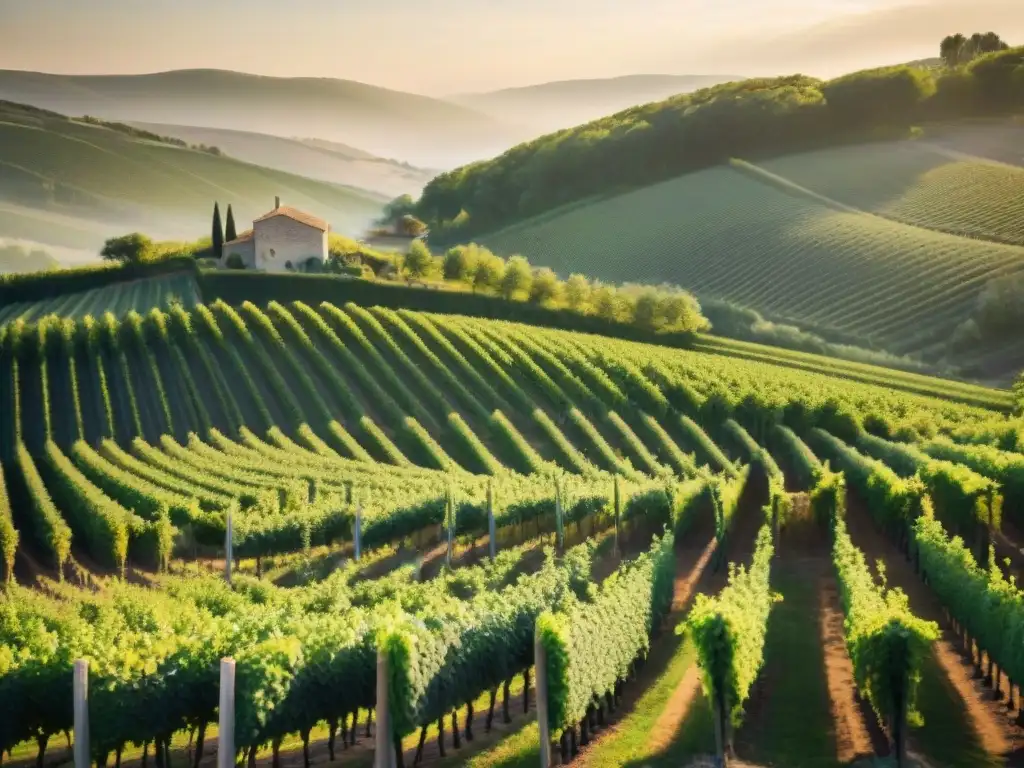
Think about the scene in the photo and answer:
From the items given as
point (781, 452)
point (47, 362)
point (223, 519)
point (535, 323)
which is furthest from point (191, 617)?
point (535, 323)

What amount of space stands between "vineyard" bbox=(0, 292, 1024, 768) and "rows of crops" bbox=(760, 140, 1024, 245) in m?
21.1

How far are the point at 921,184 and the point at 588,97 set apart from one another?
55.2 metres

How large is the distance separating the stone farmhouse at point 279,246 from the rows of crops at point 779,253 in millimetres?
25062

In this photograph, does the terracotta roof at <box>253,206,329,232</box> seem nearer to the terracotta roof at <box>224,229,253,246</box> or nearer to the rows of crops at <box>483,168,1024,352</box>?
the terracotta roof at <box>224,229,253,246</box>

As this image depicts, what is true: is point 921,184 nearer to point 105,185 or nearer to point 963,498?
point 963,498

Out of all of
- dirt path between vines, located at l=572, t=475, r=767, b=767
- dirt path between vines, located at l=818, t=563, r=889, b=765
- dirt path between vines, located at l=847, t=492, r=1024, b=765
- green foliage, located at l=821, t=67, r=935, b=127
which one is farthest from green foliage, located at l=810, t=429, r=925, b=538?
green foliage, located at l=821, t=67, r=935, b=127

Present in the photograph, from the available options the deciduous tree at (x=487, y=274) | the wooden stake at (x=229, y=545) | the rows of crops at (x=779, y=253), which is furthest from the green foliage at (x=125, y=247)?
the wooden stake at (x=229, y=545)

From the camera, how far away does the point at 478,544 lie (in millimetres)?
36281

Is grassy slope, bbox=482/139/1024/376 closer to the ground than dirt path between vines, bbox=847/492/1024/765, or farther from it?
farther from it

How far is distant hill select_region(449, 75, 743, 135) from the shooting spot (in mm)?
130375

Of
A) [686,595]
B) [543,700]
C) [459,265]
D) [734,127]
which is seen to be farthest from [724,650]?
[734,127]

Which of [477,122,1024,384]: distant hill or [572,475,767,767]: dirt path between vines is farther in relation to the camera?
[477,122,1024,384]: distant hill

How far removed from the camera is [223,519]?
3359cm

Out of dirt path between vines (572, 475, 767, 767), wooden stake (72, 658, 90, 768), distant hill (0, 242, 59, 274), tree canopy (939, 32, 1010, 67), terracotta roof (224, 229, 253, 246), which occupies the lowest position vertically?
dirt path between vines (572, 475, 767, 767)
